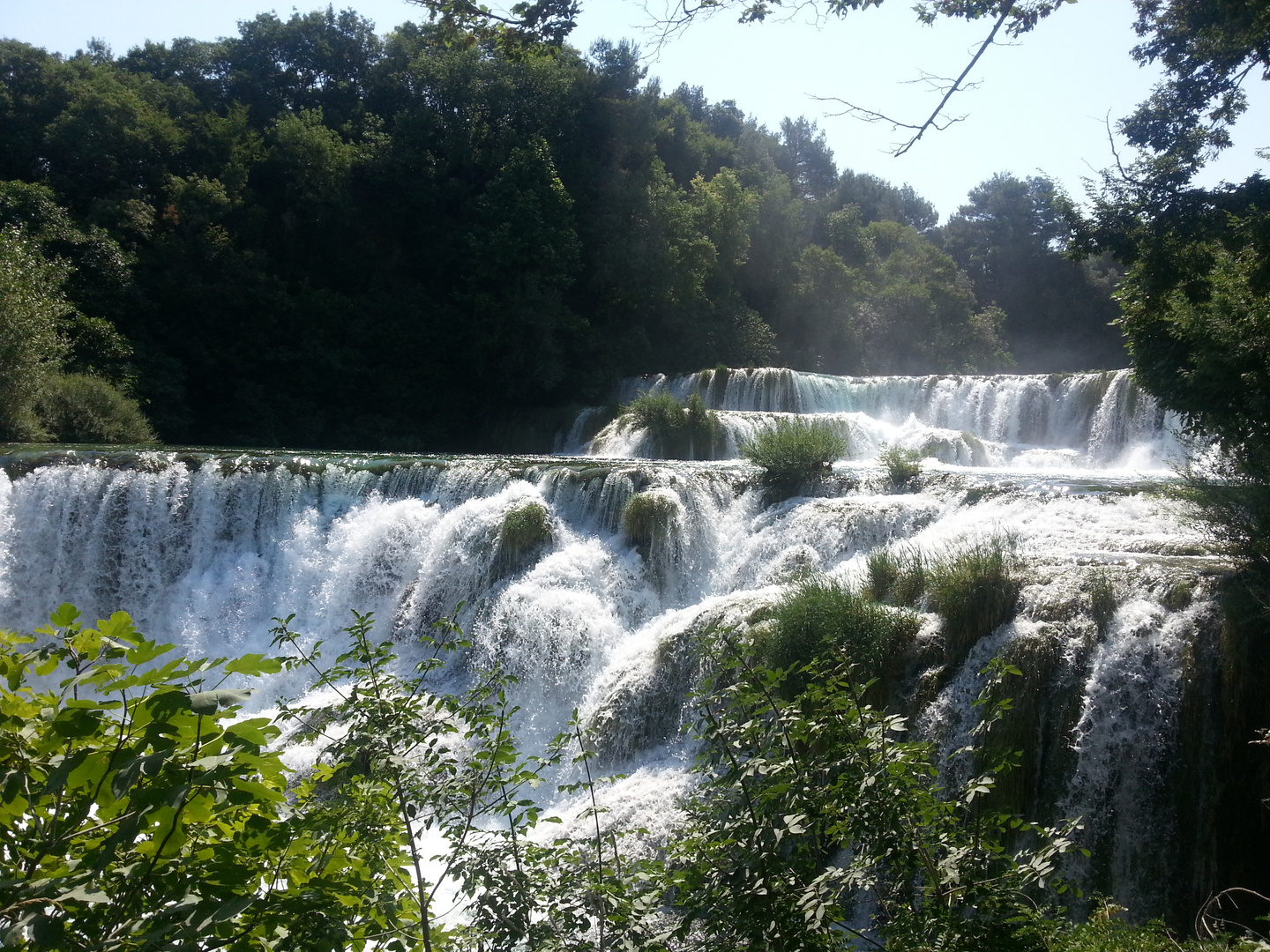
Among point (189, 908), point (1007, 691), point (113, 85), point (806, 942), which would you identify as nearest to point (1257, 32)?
point (1007, 691)

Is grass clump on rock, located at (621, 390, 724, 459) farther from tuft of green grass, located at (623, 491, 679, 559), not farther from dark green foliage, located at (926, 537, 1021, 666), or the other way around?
dark green foliage, located at (926, 537, 1021, 666)

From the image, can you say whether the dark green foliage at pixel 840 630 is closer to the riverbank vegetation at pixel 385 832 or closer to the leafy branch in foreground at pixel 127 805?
the riverbank vegetation at pixel 385 832

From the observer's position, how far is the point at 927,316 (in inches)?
1256

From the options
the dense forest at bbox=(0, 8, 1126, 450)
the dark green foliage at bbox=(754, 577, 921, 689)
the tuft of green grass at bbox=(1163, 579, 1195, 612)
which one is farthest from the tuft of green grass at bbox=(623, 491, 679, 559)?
the dense forest at bbox=(0, 8, 1126, 450)

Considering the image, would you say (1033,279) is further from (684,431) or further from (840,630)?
(840,630)

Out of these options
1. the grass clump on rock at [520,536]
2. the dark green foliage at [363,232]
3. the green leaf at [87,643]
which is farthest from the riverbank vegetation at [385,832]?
the dark green foliage at [363,232]

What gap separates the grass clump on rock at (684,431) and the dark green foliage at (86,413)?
920 centimetres

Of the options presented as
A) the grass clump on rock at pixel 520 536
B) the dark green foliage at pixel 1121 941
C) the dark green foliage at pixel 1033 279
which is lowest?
the dark green foliage at pixel 1121 941

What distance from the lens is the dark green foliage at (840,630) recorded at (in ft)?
19.1

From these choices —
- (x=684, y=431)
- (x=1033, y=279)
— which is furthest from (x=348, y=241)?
(x=1033, y=279)

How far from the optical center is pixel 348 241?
22141 millimetres

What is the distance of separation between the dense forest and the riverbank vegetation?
48.8 feet

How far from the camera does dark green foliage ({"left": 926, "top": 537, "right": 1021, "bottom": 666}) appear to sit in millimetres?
5902

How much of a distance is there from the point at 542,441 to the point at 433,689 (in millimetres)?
10872
